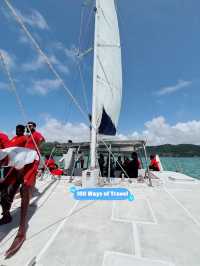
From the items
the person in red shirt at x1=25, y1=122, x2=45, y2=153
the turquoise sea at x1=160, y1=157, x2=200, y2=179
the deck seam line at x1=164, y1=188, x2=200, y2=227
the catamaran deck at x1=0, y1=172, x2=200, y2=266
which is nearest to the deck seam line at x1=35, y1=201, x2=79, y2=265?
the catamaran deck at x1=0, y1=172, x2=200, y2=266

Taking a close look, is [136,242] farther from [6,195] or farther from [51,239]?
[6,195]

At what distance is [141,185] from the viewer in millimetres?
6145

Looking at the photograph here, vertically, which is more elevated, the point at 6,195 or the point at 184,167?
the point at 184,167

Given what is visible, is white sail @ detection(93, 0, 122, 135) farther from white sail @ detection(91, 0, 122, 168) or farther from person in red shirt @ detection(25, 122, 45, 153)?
person in red shirt @ detection(25, 122, 45, 153)

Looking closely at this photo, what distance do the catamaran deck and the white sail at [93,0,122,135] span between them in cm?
389

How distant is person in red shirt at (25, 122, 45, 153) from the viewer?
309 centimetres

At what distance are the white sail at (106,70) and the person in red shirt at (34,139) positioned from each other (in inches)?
143

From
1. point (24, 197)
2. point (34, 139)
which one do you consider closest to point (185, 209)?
point (24, 197)

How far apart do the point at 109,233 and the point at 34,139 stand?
2146mm

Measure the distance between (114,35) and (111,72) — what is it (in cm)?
230

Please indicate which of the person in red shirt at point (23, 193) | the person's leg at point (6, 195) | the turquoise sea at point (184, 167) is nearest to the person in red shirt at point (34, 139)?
the person in red shirt at point (23, 193)

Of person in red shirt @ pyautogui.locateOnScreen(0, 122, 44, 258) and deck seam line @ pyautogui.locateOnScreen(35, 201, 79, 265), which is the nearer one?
deck seam line @ pyautogui.locateOnScreen(35, 201, 79, 265)

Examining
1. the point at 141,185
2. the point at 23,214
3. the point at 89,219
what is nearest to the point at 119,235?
the point at 89,219

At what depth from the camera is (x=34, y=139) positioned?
336cm
